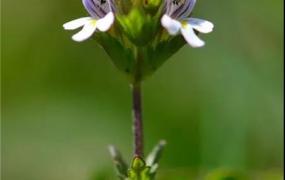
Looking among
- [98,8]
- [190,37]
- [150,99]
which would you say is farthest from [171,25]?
[150,99]

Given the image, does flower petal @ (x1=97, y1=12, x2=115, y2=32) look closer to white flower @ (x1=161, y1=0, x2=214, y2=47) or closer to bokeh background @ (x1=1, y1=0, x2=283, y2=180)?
white flower @ (x1=161, y1=0, x2=214, y2=47)

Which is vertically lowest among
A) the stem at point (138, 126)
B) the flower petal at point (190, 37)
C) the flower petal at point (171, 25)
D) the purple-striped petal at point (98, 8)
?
the stem at point (138, 126)

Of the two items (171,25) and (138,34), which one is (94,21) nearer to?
(138,34)

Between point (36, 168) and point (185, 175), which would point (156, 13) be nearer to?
point (185, 175)

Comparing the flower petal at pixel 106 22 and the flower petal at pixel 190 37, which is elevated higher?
the flower petal at pixel 106 22

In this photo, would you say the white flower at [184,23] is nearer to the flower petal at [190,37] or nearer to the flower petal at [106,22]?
the flower petal at [190,37]

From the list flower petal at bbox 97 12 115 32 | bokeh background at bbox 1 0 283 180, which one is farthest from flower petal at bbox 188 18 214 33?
bokeh background at bbox 1 0 283 180

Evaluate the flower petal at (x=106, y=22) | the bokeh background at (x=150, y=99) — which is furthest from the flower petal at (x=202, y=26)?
the bokeh background at (x=150, y=99)
